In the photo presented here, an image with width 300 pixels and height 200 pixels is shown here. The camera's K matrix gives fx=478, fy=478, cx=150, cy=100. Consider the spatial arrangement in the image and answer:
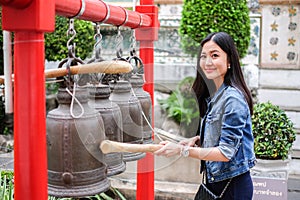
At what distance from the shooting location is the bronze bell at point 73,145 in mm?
1251

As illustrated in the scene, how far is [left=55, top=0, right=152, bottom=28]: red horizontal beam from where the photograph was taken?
1376 millimetres

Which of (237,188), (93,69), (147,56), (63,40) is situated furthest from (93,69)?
(63,40)

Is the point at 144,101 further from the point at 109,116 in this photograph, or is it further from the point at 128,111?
the point at 109,116

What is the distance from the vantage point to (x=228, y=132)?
1.81 m

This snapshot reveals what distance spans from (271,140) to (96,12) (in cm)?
242

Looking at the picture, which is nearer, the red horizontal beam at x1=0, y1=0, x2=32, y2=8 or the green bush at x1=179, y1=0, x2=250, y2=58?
the red horizontal beam at x1=0, y1=0, x2=32, y2=8

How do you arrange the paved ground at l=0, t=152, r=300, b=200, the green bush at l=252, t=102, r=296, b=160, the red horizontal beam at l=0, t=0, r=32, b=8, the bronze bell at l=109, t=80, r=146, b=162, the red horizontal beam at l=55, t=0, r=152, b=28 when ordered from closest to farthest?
1. the red horizontal beam at l=0, t=0, r=32, b=8
2. the red horizontal beam at l=55, t=0, r=152, b=28
3. the bronze bell at l=109, t=80, r=146, b=162
4. the paved ground at l=0, t=152, r=300, b=200
5. the green bush at l=252, t=102, r=296, b=160

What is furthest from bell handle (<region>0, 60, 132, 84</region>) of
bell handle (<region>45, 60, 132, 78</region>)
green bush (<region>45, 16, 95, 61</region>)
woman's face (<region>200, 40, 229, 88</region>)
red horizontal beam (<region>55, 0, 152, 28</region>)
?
green bush (<region>45, 16, 95, 61</region>)

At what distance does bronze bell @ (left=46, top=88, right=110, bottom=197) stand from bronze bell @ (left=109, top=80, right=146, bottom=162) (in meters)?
0.31

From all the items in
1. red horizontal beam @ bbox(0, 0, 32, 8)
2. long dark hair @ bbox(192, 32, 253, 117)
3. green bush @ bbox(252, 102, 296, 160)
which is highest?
red horizontal beam @ bbox(0, 0, 32, 8)

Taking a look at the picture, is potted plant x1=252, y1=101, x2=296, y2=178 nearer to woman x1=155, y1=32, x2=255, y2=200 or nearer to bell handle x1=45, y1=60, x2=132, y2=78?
woman x1=155, y1=32, x2=255, y2=200

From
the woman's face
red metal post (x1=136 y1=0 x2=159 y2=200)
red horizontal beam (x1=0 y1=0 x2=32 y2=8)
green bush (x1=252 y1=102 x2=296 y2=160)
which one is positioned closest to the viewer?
red horizontal beam (x1=0 y1=0 x2=32 y2=8)

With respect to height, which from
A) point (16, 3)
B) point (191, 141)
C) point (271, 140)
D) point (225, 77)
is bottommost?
point (271, 140)

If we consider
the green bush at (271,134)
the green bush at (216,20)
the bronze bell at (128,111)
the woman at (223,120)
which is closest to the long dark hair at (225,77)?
the woman at (223,120)
